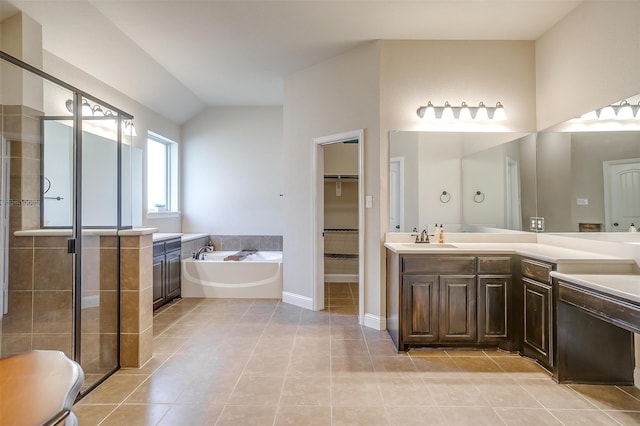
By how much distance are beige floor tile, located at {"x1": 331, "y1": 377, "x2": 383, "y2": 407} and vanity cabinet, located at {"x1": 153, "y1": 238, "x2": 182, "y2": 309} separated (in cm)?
255

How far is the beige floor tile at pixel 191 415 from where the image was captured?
1.85 m

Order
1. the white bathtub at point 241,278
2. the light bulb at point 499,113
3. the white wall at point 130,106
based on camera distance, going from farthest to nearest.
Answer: the white bathtub at point 241,278 → the light bulb at point 499,113 → the white wall at point 130,106

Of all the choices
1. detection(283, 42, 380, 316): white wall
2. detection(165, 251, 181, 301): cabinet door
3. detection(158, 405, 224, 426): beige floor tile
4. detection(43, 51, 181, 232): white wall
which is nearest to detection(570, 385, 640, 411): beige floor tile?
detection(283, 42, 380, 316): white wall

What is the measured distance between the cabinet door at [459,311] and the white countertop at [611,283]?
64 centimetres

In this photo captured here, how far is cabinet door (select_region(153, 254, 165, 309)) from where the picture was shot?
149 inches

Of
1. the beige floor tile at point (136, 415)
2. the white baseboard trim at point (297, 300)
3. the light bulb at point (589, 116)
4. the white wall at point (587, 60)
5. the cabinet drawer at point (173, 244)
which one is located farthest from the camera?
the cabinet drawer at point (173, 244)

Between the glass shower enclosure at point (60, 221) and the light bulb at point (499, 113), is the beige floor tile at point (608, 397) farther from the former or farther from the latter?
the glass shower enclosure at point (60, 221)

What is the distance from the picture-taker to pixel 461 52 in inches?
132

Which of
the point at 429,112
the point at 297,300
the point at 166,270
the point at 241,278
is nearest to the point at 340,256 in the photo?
the point at 297,300

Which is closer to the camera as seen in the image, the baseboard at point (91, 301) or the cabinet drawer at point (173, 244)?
the baseboard at point (91, 301)

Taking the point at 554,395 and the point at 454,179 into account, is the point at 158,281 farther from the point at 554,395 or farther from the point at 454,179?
the point at 554,395

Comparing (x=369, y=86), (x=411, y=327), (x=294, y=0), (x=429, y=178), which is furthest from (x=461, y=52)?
(x=411, y=327)

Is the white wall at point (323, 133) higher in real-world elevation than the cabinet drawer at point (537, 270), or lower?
higher

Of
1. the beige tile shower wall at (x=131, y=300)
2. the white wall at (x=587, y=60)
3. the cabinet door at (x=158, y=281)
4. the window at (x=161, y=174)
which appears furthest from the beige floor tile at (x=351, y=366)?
the window at (x=161, y=174)
